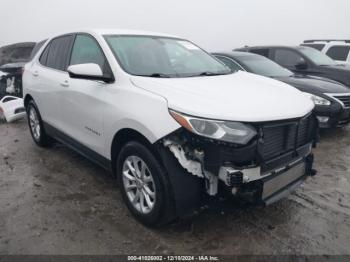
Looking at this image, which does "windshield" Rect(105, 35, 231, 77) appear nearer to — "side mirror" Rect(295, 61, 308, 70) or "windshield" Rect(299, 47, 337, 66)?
"side mirror" Rect(295, 61, 308, 70)

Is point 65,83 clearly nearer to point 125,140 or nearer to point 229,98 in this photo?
point 125,140

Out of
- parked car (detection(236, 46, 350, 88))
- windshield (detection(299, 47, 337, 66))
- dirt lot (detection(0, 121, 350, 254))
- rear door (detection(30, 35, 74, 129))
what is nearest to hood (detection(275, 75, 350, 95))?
parked car (detection(236, 46, 350, 88))

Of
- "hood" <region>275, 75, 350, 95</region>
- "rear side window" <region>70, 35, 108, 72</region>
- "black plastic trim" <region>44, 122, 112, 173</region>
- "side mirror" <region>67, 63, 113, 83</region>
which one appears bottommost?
"black plastic trim" <region>44, 122, 112, 173</region>

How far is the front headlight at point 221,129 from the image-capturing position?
2479 mm

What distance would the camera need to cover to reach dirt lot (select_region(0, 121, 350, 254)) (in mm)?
2795

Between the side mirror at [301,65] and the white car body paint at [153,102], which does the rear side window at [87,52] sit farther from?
the side mirror at [301,65]

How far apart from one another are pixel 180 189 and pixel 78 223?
113cm

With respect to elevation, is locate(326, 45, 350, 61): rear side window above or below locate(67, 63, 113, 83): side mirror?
below

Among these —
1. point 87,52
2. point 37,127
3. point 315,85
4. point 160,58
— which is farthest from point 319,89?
point 37,127

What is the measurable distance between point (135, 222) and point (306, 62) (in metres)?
6.30

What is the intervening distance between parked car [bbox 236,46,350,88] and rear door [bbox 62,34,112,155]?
5.32 m

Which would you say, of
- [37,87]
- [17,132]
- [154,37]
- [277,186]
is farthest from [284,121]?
[17,132]

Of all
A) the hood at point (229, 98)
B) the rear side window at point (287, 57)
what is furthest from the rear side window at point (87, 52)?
the rear side window at point (287, 57)

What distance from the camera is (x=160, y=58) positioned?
361 centimetres
